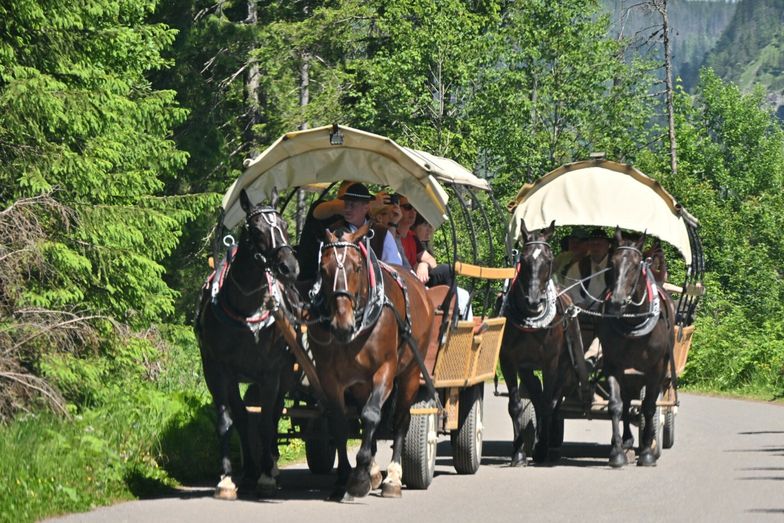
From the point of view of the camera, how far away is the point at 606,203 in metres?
17.3

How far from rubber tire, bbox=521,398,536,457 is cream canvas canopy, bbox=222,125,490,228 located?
9.57 feet

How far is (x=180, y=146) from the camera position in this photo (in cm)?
3734

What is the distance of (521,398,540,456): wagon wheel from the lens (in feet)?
52.4

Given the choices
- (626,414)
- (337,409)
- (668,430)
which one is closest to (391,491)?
(337,409)

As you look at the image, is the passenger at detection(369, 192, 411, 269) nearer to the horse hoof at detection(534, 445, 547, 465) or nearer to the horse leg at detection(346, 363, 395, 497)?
the horse leg at detection(346, 363, 395, 497)

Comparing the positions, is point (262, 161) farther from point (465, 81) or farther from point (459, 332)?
point (465, 81)

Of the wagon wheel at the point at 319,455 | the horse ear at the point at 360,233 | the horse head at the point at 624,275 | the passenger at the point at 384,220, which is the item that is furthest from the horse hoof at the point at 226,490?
the horse head at the point at 624,275

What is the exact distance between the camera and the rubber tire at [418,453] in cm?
1269

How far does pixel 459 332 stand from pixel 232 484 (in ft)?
9.00

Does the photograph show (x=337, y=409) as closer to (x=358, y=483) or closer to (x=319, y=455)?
(x=358, y=483)

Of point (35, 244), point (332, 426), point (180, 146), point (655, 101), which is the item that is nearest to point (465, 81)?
point (180, 146)

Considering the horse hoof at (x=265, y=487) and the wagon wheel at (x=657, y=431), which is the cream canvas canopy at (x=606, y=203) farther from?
the horse hoof at (x=265, y=487)

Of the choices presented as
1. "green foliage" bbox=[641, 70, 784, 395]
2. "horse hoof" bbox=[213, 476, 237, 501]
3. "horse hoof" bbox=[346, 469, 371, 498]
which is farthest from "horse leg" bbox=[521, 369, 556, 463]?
"green foliage" bbox=[641, 70, 784, 395]

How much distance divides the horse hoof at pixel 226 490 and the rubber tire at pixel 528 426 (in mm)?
4699
